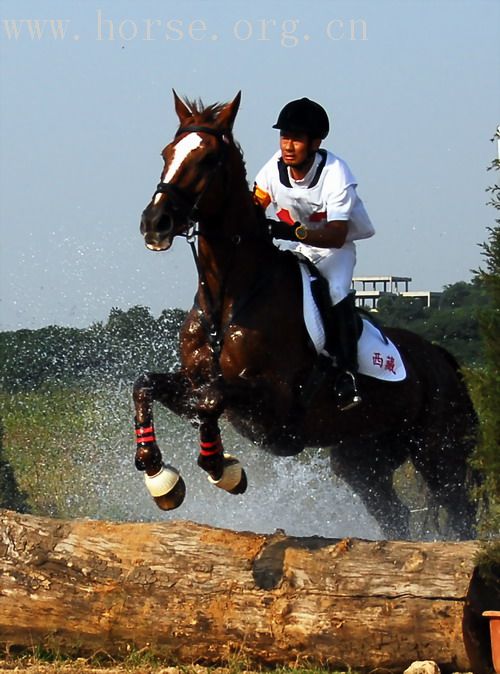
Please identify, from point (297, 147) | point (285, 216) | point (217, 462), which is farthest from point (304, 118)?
point (217, 462)

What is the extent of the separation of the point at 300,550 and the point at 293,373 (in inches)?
45.2

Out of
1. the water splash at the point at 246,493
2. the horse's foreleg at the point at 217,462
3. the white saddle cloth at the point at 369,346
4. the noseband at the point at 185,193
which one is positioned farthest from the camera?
the water splash at the point at 246,493

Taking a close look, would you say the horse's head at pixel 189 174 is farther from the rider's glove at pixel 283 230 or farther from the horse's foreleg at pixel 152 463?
the horse's foreleg at pixel 152 463

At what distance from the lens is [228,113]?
6.25 metres

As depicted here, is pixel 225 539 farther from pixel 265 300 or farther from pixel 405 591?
pixel 265 300

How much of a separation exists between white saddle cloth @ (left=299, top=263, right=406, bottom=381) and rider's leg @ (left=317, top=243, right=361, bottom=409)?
15 cm

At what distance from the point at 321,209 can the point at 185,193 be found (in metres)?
1.00

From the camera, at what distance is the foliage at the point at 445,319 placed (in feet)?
35.7

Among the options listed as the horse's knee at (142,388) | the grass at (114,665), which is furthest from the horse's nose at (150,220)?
the grass at (114,665)

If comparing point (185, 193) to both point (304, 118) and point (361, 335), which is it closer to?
point (304, 118)

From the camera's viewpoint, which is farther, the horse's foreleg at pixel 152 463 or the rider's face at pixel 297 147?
the rider's face at pixel 297 147

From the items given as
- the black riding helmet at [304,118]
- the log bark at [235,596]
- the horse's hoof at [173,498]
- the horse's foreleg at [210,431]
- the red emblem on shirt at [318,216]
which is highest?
the black riding helmet at [304,118]

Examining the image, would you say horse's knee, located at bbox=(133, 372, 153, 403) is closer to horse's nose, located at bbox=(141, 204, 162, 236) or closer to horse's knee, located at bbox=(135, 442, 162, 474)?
horse's knee, located at bbox=(135, 442, 162, 474)

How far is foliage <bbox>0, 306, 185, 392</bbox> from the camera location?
10.2 metres
